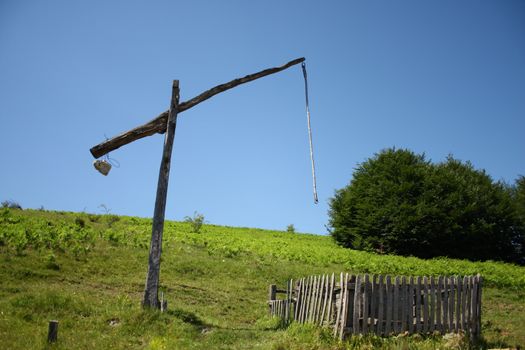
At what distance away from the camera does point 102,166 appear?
14.0 metres

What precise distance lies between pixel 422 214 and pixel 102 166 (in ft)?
110

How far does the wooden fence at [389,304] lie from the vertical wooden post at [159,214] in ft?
13.7

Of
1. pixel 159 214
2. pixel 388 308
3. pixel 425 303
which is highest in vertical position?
pixel 159 214

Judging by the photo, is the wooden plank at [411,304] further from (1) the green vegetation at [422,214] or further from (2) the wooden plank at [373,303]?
(1) the green vegetation at [422,214]

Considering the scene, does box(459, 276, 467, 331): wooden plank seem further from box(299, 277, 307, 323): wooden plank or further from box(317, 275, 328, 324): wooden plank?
box(299, 277, 307, 323): wooden plank

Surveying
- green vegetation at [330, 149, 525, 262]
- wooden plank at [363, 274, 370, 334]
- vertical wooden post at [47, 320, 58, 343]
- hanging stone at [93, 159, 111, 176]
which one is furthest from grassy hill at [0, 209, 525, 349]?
green vegetation at [330, 149, 525, 262]

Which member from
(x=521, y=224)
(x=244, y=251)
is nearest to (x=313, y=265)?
(x=244, y=251)

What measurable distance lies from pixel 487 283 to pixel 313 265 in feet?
35.6

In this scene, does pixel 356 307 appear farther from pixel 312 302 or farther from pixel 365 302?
pixel 312 302

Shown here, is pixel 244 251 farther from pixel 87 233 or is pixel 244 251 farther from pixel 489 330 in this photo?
pixel 489 330

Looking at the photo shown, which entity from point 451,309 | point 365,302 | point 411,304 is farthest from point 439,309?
point 365,302

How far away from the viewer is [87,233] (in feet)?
84.6

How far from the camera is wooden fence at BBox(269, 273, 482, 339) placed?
10.4 m

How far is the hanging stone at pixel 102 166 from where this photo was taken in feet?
45.6
